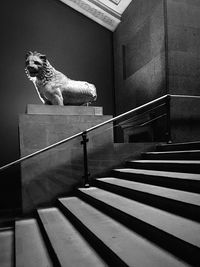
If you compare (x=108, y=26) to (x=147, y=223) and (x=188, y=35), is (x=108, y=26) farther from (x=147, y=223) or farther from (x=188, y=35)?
(x=147, y=223)

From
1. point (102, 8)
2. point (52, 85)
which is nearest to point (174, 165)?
point (52, 85)

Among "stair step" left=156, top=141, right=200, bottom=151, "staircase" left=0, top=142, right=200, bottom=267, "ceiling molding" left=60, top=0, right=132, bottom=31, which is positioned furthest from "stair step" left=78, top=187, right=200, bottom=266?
"ceiling molding" left=60, top=0, right=132, bottom=31

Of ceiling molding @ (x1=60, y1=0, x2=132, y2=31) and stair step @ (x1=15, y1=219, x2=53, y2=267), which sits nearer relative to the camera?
stair step @ (x1=15, y1=219, x2=53, y2=267)

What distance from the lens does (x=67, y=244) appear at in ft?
7.52

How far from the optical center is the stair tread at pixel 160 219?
1667 mm

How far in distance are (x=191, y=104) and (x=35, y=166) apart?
379 centimetres

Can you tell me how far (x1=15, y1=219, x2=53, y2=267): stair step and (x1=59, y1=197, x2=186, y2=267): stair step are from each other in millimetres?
483

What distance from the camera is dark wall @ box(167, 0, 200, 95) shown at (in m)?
5.38

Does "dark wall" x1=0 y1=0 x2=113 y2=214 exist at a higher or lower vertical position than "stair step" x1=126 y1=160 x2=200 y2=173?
higher

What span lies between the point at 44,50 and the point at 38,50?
171 mm

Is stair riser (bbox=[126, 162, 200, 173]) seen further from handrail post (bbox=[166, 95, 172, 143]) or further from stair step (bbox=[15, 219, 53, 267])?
stair step (bbox=[15, 219, 53, 267])

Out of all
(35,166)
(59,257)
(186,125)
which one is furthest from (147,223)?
(186,125)

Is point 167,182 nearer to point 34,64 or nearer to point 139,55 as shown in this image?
point 34,64

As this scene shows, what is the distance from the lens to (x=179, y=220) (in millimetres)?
1968
